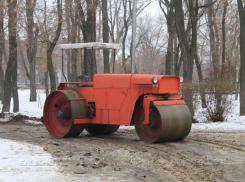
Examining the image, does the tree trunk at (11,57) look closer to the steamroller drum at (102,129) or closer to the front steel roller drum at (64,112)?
the front steel roller drum at (64,112)

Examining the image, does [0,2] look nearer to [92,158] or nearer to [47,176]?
[92,158]

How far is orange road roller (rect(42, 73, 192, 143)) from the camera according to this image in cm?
931

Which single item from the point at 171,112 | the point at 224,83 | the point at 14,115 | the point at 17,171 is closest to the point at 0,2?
the point at 14,115

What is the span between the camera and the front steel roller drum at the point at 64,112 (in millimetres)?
10625

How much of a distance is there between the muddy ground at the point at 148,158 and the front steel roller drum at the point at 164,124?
204mm

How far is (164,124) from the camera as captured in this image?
9070 mm

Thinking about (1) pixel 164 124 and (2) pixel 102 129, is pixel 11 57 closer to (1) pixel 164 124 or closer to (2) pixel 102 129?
(2) pixel 102 129

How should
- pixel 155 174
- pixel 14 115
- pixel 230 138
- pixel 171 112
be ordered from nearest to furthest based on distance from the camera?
pixel 155 174 < pixel 171 112 < pixel 230 138 < pixel 14 115

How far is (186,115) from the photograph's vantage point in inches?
376

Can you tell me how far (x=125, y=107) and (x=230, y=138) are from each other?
117 inches

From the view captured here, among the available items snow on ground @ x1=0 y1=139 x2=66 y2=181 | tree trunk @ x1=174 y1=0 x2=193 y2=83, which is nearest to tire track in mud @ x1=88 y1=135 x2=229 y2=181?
snow on ground @ x1=0 y1=139 x2=66 y2=181

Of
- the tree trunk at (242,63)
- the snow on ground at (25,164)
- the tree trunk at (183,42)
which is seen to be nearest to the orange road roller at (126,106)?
the snow on ground at (25,164)

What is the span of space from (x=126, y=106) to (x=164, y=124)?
124cm

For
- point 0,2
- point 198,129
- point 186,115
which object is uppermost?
point 0,2
